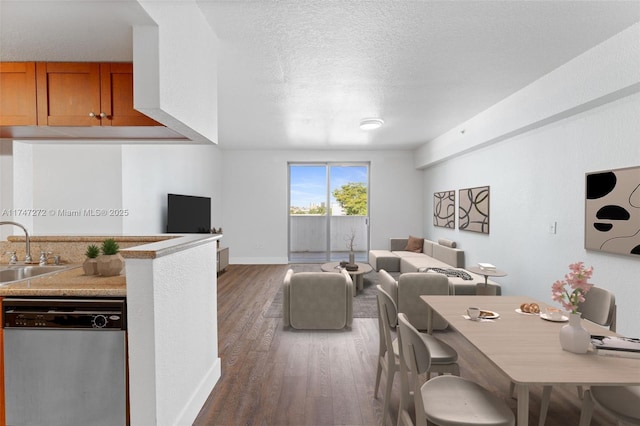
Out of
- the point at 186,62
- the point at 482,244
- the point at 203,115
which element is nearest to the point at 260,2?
the point at 186,62

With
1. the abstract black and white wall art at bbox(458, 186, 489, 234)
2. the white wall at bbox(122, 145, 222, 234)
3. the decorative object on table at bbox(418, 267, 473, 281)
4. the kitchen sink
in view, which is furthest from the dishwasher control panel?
the abstract black and white wall art at bbox(458, 186, 489, 234)

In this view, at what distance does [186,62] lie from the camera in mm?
Answer: 2029

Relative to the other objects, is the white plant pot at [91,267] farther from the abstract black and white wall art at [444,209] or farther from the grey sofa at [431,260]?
the abstract black and white wall art at [444,209]

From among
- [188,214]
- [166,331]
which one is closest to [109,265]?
[166,331]

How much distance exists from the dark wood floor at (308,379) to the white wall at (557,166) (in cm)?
128

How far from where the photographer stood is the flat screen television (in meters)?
4.85

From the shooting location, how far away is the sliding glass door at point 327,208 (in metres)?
7.86

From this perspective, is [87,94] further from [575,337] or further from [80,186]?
[575,337]

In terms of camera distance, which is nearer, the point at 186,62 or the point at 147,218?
the point at 186,62

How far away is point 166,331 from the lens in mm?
1730

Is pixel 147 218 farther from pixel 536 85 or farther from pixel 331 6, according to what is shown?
pixel 536 85

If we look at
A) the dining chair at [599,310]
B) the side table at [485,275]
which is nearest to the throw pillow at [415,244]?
the side table at [485,275]

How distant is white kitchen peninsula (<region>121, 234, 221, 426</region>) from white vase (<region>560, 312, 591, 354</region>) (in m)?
2.05

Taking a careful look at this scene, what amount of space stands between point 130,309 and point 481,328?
1.92 m
